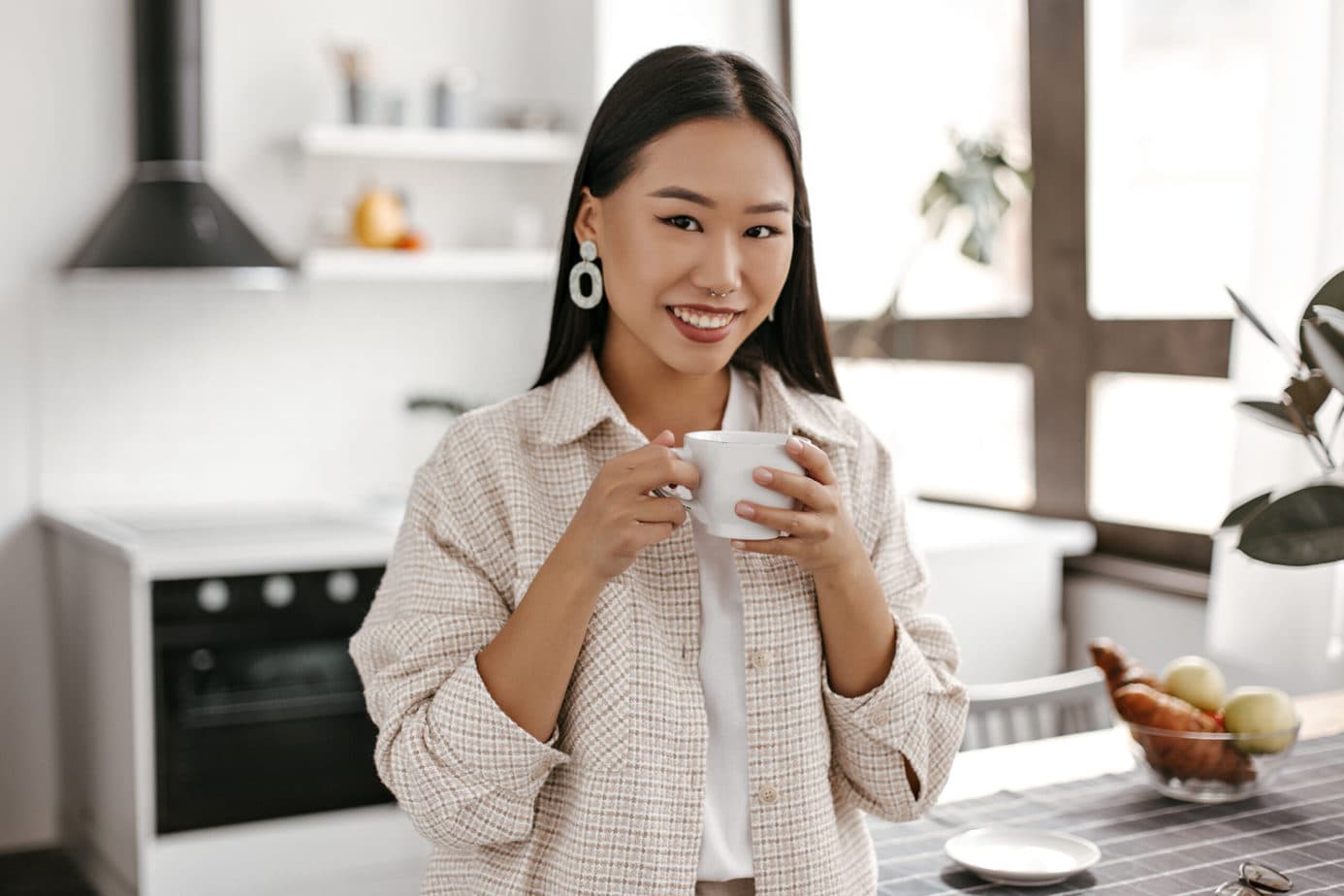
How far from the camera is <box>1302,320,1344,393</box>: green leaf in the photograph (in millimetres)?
939

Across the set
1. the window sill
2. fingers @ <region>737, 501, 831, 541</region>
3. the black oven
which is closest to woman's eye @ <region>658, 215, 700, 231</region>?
fingers @ <region>737, 501, 831, 541</region>

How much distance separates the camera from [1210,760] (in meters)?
1.41

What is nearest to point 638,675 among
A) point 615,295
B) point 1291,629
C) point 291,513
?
point 615,295

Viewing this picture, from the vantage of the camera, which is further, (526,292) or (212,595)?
(526,292)

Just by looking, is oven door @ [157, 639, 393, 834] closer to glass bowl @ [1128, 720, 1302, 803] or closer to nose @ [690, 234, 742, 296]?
glass bowl @ [1128, 720, 1302, 803]

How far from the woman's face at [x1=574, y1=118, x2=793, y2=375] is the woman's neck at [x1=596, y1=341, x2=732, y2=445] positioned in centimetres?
10

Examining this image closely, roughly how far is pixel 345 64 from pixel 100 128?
60 cm

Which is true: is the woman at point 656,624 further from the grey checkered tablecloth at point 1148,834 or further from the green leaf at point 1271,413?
the green leaf at point 1271,413

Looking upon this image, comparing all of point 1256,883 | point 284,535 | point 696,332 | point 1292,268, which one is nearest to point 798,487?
point 696,332

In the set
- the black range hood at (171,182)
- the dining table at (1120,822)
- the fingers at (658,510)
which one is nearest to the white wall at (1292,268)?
the dining table at (1120,822)

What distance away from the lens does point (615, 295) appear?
1.12 metres

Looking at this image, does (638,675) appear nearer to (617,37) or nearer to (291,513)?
(291,513)

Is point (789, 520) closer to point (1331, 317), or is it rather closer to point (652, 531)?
point (652, 531)

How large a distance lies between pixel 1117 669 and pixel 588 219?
766 millimetres
